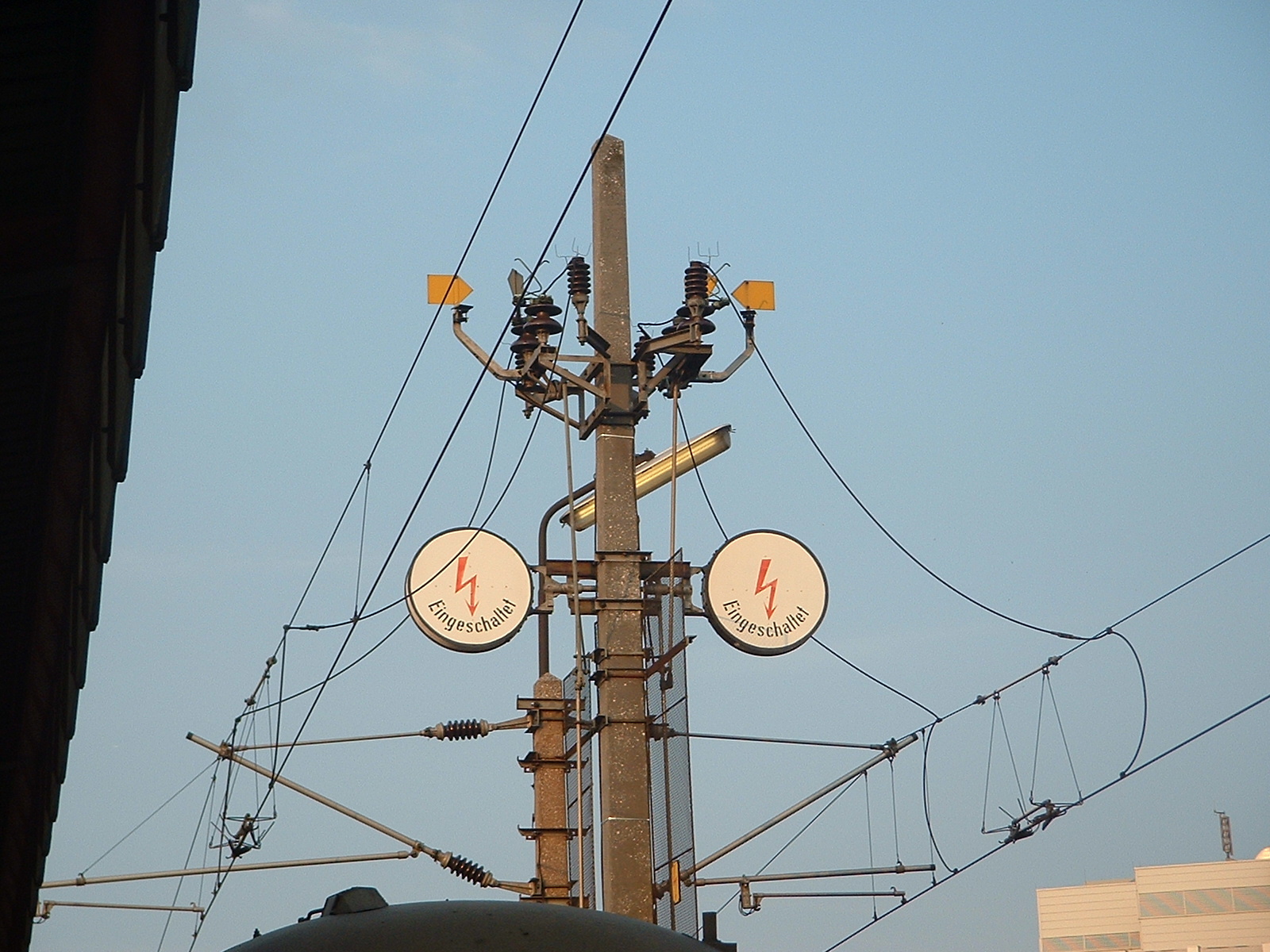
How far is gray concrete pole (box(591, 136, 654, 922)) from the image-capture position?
1279cm

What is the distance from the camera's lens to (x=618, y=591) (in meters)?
13.5

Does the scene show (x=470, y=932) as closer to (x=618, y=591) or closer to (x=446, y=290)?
(x=618, y=591)

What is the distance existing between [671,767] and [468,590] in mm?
2821

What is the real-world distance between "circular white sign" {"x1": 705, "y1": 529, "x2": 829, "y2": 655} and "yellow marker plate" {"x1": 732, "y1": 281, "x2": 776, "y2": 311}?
7.33 feet

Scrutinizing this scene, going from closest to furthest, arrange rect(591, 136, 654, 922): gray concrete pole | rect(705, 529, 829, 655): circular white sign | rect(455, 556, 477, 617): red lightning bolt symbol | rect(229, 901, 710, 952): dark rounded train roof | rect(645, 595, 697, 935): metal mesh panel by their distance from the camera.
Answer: rect(229, 901, 710, 952): dark rounded train roof, rect(591, 136, 654, 922): gray concrete pole, rect(645, 595, 697, 935): metal mesh panel, rect(705, 529, 829, 655): circular white sign, rect(455, 556, 477, 617): red lightning bolt symbol

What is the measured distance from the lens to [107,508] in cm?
766

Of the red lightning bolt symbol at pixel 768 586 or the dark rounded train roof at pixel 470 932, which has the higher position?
the red lightning bolt symbol at pixel 768 586

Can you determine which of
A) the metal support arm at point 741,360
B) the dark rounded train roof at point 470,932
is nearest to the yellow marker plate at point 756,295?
the metal support arm at point 741,360

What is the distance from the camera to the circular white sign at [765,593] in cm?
1536

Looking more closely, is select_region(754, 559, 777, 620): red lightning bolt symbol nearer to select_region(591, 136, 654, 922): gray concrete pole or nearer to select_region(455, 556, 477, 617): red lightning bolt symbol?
select_region(591, 136, 654, 922): gray concrete pole

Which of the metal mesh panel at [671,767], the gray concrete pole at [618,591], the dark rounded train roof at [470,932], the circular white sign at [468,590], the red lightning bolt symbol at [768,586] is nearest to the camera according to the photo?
the dark rounded train roof at [470,932]

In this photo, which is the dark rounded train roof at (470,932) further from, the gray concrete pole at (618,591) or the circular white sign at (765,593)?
the circular white sign at (765,593)

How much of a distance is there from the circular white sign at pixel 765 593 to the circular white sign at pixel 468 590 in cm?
187

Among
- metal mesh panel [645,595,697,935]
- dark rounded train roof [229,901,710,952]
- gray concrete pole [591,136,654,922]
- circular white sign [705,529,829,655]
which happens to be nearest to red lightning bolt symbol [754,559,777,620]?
circular white sign [705,529,829,655]
